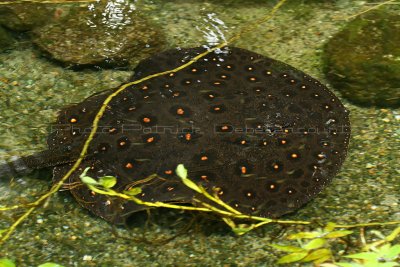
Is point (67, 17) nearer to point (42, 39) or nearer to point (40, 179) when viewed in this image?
point (42, 39)

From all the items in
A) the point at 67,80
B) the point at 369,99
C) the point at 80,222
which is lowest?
the point at 80,222

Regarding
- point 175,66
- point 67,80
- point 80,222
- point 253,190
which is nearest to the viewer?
point 253,190

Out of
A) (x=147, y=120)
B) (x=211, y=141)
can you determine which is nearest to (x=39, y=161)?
(x=147, y=120)

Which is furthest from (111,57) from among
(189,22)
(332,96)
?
(332,96)

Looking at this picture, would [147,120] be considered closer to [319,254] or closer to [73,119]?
[73,119]

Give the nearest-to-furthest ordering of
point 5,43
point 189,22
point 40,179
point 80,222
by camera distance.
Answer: point 80,222
point 40,179
point 5,43
point 189,22

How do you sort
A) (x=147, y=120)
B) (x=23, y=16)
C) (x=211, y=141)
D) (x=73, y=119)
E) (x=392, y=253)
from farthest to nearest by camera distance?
1. (x=23, y=16)
2. (x=73, y=119)
3. (x=147, y=120)
4. (x=211, y=141)
5. (x=392, y=253)

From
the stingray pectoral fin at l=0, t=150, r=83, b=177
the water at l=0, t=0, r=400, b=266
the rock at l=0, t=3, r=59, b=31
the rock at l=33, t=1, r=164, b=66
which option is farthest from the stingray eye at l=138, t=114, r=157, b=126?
the rock at l=0, t=3, r=59, b=31
